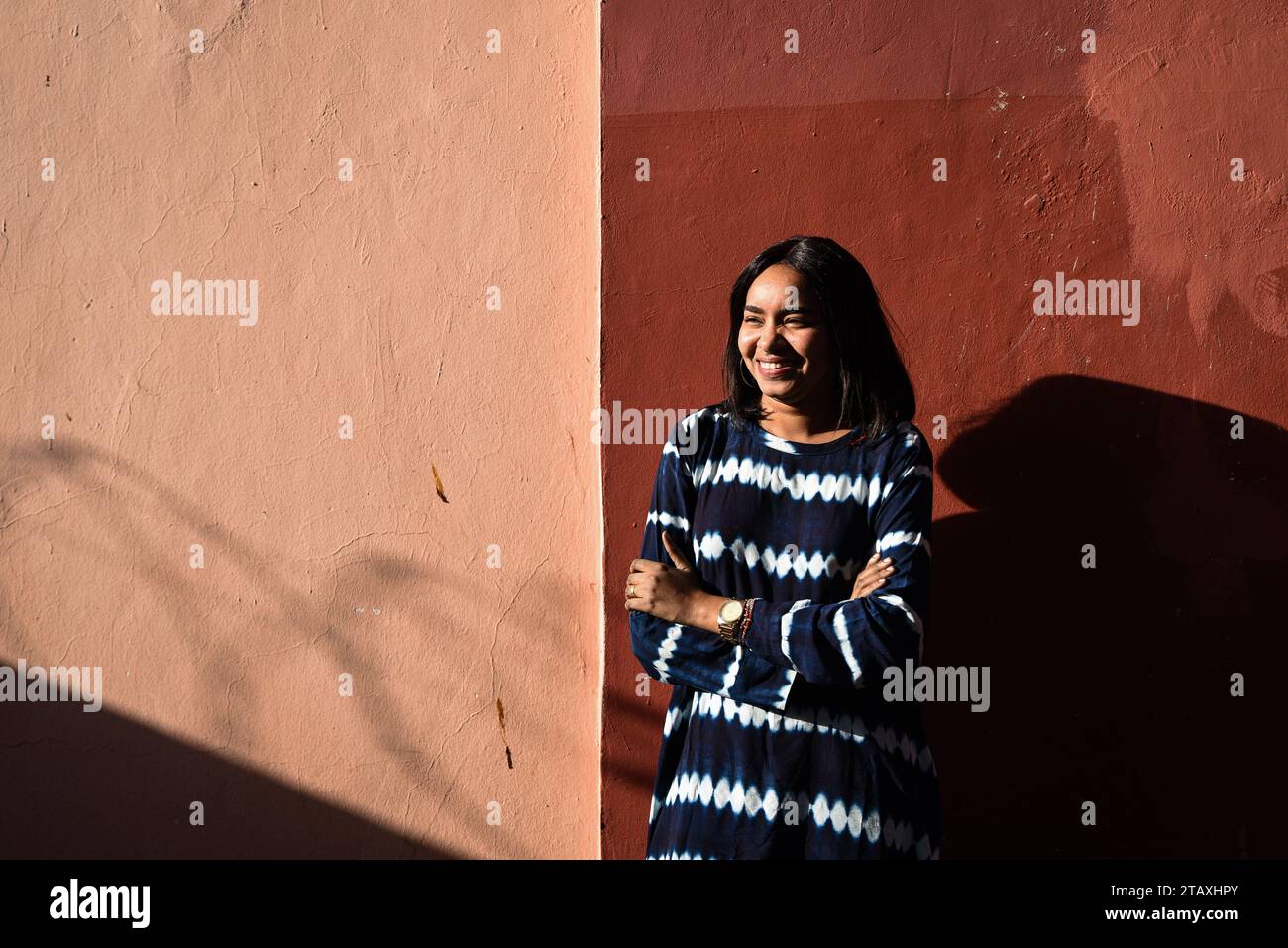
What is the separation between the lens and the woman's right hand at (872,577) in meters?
2.28

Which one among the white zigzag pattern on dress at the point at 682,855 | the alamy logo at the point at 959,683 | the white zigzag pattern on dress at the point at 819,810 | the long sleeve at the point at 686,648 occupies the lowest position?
the white zigzag pattern on dress at the point at 682,855

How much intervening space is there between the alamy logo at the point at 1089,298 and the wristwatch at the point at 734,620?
4.64ft

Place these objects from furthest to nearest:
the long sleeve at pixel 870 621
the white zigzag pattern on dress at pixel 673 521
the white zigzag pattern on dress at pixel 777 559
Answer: the white zigzag pattern on dress at pixel 673 521, the white zigzag pattern on dress at pixel 777 559, the long sleeve at pixel 870 621

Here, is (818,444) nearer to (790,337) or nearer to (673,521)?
(790,337)

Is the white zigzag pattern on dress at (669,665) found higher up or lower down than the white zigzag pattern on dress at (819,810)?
higher up

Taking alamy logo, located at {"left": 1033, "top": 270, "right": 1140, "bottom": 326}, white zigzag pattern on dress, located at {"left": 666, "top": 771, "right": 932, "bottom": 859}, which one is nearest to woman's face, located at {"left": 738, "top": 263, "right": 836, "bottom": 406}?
white zigzag pattern on dress, located at {"left": 666, "top": 771, "right": 932, "bottom": 859}

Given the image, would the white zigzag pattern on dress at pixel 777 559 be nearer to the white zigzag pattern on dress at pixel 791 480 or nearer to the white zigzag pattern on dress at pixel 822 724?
the white zigzag pattern on dress at pixel 791 480

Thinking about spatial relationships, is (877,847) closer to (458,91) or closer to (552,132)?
(552,132)

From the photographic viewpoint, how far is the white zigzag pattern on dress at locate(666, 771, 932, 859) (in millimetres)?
2273

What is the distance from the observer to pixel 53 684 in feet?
11.0

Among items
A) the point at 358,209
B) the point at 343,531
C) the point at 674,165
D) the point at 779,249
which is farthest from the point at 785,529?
the point at 358,209

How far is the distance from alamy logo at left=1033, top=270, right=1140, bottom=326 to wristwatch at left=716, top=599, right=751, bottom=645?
4.64 ft

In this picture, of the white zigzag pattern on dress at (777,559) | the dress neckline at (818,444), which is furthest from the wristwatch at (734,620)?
the dress neckline at (818,444)

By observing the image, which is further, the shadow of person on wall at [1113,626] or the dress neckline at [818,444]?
the shadow of person on wall at [1113,626]
